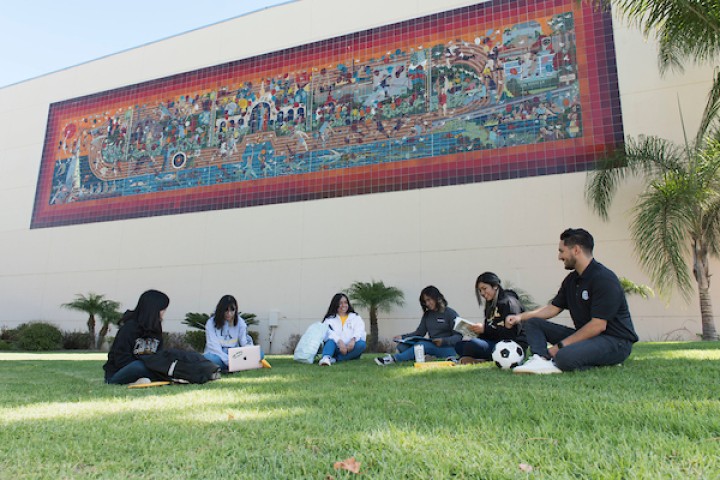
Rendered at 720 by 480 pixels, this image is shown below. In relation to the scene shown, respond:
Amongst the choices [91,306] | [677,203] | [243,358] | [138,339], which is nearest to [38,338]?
[91,306]

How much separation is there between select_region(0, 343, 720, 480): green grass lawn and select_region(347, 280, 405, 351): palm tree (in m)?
7.32

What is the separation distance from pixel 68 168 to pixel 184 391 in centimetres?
1511

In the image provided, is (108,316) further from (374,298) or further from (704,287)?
(704,287)

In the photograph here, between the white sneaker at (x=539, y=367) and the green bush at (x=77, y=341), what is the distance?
14.0m

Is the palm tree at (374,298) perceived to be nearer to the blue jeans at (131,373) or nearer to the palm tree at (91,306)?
the blue jeans at (131,373)

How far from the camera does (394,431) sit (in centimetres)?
216

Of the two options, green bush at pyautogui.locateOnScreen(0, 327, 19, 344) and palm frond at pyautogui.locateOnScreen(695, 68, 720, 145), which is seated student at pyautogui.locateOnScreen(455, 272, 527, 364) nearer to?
palm frond at pyautogui.locateOnScreen(695, 68, 720, 145)

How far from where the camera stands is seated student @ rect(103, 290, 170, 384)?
482 cm

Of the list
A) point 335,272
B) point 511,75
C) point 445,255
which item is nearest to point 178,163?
point 335,272

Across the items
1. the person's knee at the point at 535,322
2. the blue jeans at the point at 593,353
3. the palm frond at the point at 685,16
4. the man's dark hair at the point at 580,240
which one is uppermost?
the palm frond at the point at 685,16

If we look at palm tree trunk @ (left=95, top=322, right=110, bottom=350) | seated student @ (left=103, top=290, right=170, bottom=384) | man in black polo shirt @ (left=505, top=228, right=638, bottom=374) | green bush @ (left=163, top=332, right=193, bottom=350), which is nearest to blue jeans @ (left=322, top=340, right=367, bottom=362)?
seated student @ (left=103, top=290, right=170, bottom=384)

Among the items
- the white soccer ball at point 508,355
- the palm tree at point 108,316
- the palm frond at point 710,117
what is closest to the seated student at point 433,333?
the white soccer ball at point 508,355

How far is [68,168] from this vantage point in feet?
53.1

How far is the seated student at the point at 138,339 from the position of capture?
15.8 ft
